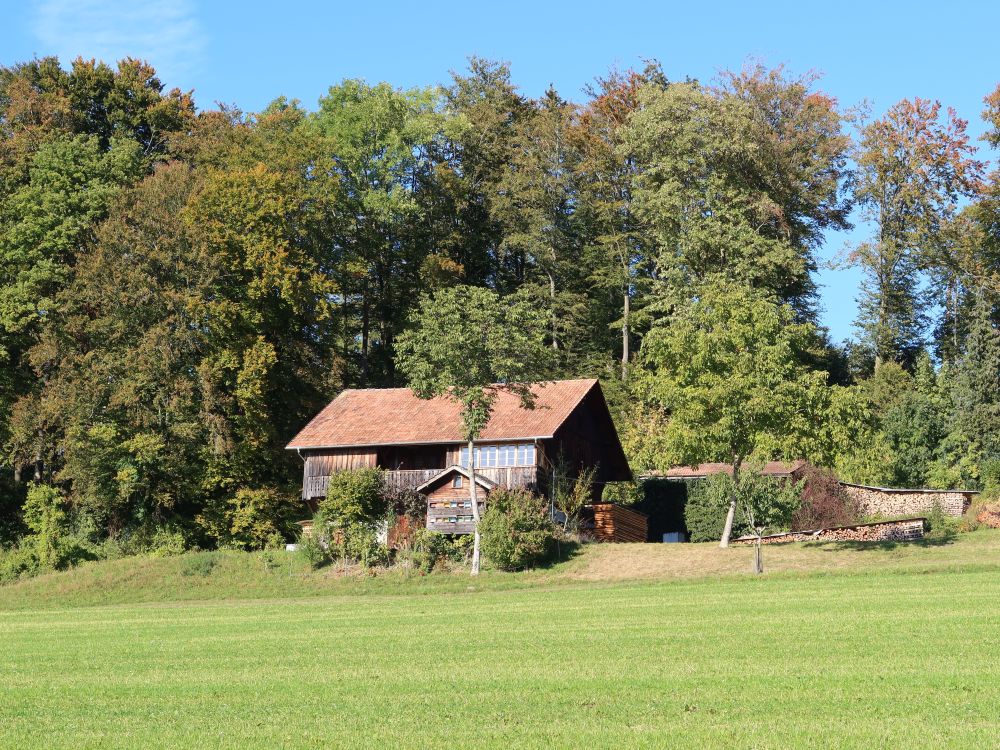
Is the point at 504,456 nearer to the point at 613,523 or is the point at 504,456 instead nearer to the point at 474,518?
the point at 613,523

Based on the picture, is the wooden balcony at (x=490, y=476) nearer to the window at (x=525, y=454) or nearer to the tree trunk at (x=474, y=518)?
the window at (x=525, y=454)

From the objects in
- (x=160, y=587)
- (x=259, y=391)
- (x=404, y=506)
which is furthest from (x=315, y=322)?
(x=160, y=587)

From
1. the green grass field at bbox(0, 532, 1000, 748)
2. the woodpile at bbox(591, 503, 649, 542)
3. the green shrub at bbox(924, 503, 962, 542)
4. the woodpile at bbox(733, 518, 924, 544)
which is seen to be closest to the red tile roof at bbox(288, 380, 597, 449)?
the woodpile at bbox(591, 503, 649, 542)

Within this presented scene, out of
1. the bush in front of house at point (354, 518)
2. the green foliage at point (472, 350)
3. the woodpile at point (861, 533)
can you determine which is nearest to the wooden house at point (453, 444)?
the bush in front of house at point (354, 518)

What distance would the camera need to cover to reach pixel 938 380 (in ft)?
217

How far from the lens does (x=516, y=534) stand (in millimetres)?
45469

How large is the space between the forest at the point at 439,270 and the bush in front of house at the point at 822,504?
288cm

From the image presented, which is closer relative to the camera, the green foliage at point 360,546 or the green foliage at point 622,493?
the green foliage at point 360,546

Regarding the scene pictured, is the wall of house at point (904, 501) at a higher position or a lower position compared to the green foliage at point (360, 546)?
higher

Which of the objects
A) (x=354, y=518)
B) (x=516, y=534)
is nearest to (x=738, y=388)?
(x=516, y=534)

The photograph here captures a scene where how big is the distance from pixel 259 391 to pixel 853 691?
45.6 meters

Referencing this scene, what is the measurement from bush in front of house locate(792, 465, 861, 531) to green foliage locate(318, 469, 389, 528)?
702 inches

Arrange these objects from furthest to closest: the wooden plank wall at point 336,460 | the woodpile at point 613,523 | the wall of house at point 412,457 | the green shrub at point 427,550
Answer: the wooden plank wall at point 336,460, the wall of house at point 412,457, the woodpile at point 613,523, the green shrub at point 427,550

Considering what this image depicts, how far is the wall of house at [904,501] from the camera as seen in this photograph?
57.3m
